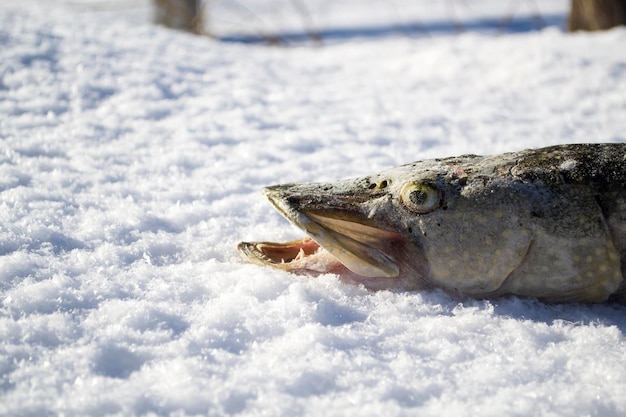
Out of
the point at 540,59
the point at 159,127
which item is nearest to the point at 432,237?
the point at 159,127

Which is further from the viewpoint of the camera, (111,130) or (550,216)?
(111,130)

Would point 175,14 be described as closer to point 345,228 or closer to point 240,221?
point 240,221

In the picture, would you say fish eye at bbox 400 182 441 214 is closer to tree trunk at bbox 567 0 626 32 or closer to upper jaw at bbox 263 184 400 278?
upper jaw at bbox 263 184 400 278

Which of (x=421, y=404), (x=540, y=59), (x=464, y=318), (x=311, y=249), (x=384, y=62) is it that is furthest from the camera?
(x=384, y=62)

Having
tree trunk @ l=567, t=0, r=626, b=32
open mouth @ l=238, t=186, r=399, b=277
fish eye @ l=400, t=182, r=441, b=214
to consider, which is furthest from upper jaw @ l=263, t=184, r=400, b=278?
tree trunk @ l=567, t=0, r=626, b=32

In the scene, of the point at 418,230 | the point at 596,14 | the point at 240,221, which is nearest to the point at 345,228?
the point at 418,230

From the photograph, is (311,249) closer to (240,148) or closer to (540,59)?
(240,148)
